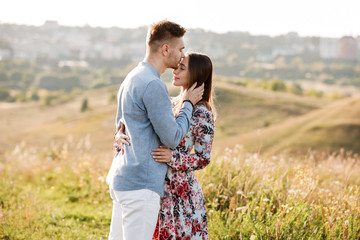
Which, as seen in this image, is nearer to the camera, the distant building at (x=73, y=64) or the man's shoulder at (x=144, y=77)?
the man's shoulder at (x=144, y=77)

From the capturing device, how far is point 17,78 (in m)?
132

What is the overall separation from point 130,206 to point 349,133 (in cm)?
2751

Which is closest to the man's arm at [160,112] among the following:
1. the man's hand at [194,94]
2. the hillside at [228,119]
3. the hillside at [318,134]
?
the man's hand at [194,94]

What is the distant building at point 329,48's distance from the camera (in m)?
153

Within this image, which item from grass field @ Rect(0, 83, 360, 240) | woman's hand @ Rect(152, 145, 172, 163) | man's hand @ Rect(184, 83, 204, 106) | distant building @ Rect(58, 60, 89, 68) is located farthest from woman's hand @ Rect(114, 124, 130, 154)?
distant building @ Rect(58, 60, 89, 68)

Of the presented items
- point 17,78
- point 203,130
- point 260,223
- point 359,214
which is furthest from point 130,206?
point 17,78

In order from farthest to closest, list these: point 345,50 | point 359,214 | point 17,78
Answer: point 345,50 < point 17,78 < point 359,214

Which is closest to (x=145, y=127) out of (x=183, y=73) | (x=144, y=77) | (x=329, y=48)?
(x=144, y=77)

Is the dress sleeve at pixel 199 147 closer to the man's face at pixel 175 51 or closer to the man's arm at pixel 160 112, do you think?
the man's arm at pixel 160 112

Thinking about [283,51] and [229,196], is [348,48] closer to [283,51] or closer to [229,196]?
[283,51]

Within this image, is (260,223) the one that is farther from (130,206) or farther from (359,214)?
(130,206)

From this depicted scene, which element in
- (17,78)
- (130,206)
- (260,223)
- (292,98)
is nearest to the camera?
(130,206)

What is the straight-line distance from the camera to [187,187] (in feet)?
9.77

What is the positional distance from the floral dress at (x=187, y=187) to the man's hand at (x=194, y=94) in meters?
0.12
